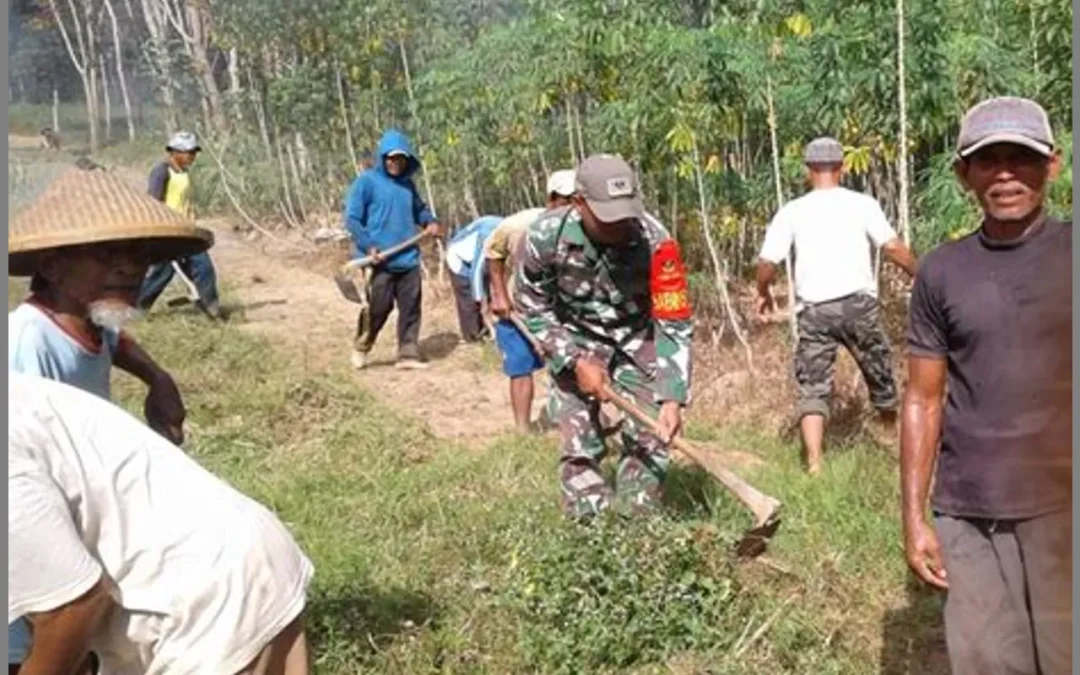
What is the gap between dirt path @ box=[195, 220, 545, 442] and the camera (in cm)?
659

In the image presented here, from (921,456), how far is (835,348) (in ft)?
8.03

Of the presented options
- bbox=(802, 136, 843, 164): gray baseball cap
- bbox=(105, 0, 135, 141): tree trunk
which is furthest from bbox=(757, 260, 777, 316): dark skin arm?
bbox=(105, 0, 135, 141): tree trunk

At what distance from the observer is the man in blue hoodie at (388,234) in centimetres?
746

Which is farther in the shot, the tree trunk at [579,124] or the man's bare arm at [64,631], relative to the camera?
the tree trunk at [579,124]

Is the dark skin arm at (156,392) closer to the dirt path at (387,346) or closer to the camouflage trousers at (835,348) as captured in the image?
the camouflage trousers at (835,348)

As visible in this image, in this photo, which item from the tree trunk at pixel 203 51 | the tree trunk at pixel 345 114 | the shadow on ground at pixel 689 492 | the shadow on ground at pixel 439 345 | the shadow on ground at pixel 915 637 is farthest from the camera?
the tree trunk at pixel 203 51

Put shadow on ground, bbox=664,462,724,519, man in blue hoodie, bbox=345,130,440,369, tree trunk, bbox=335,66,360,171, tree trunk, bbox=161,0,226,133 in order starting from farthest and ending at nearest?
1. tree trunk, bbox=161,0,226,133
2. tree trunk, bbox=335,66,360,171
3. man in blue hoodie, bbox=345,130,440,369
4. shadow on ground, bbox=664,462,724,519

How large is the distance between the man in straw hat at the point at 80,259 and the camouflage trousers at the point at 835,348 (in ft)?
10.3

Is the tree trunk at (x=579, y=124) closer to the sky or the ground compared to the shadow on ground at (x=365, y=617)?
closer to the sky

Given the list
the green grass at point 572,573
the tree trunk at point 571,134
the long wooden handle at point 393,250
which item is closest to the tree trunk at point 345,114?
Answer: the tree trunk at point 571,134

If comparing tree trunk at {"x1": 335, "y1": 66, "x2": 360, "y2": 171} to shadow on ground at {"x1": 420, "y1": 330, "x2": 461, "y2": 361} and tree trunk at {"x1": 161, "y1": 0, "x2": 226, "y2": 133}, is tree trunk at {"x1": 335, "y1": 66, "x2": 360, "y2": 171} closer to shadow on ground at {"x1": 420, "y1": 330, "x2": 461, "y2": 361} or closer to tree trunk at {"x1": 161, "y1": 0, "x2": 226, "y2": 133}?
tree trunk at {"x1": 161, "y1": 0, "x2": 226, "y2": 133}

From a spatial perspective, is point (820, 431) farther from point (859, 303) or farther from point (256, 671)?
point (256, 671)

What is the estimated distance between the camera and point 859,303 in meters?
4.93

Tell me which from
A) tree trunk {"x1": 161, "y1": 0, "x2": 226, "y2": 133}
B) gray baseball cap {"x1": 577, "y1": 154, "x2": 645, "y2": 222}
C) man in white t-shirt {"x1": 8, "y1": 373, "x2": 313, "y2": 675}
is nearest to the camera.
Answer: man in white t-shirt {"x1": 8, "y1": 373, "x2": 313, "y2": 675}
